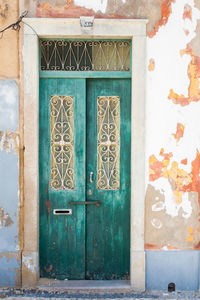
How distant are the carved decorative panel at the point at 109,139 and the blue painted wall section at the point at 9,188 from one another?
43.1 inches

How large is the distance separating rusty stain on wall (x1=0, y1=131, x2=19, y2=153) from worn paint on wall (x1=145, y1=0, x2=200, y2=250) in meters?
1.69

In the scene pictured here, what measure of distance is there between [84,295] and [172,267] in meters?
1.18

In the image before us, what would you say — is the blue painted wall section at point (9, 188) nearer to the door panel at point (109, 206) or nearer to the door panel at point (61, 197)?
the door panel at point (61, 197)

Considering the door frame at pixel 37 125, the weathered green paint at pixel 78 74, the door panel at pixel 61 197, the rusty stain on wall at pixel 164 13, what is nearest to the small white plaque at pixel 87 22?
the door frame at pixel 37 125

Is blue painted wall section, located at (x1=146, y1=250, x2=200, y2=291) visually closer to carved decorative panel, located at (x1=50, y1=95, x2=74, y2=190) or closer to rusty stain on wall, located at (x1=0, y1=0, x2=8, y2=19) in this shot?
carved decorative panel, located at (x1=50, y1=95, x2=74, y2=190)

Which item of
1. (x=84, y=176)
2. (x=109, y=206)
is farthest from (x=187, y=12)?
(x=109, y=206)

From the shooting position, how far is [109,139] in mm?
4715

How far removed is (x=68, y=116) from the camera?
184 inches

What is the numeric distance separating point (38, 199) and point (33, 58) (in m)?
1.82

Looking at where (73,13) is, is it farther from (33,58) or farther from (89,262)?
(89,262)

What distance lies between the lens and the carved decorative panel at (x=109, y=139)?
185 inches

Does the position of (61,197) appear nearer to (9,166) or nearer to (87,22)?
(9,166)

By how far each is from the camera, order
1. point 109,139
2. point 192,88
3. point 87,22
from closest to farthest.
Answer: point 87,22
point 192,88
point 109,139

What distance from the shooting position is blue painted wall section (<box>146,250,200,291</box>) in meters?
4.52
